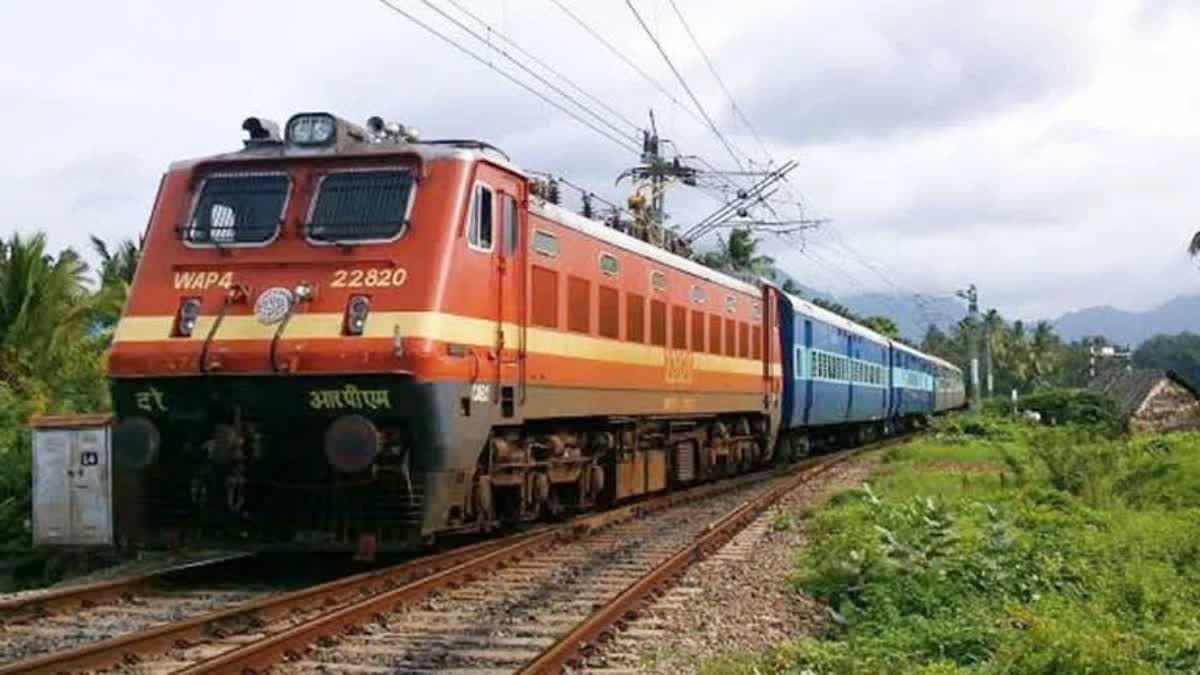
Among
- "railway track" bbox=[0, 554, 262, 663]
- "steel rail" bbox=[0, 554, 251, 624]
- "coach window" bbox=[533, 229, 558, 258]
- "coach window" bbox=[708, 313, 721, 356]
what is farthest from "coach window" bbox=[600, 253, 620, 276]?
"steel rail" bbox=[0, 554, 251, 624]

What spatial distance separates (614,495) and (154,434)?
22.1 feet

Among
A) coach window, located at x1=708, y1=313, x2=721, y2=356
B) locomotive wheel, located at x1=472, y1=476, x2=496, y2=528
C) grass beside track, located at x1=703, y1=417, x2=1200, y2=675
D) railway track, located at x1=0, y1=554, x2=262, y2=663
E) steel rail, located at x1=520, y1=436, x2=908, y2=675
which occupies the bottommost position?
railway track, located at x1=0, y1=554, x2=262, y2=663

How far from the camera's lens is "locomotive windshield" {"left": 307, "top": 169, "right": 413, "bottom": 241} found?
38.0 ft

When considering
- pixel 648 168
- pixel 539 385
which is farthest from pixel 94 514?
pixel 648 168

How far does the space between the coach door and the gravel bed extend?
2.24 meters

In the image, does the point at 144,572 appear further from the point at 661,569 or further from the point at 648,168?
the point at 648,168

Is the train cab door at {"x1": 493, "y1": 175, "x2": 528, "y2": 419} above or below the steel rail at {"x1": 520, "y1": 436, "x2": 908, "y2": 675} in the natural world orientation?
above

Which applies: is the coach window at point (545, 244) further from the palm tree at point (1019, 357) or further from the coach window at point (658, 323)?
the palm tree at point (1019, 357)

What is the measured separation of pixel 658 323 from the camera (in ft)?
58.3

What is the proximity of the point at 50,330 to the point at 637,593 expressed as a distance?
16.8m

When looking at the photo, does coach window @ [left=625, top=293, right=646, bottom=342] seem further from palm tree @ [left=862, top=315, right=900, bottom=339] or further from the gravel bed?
palm tree @ [left=862, top=315, right=900, bottom=339]

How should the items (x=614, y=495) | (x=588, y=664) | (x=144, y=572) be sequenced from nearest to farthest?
(x=588, y=664) → (x=144, y=572) → (x=614, y=495)

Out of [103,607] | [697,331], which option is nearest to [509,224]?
[103,607]

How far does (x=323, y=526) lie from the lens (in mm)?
11320
